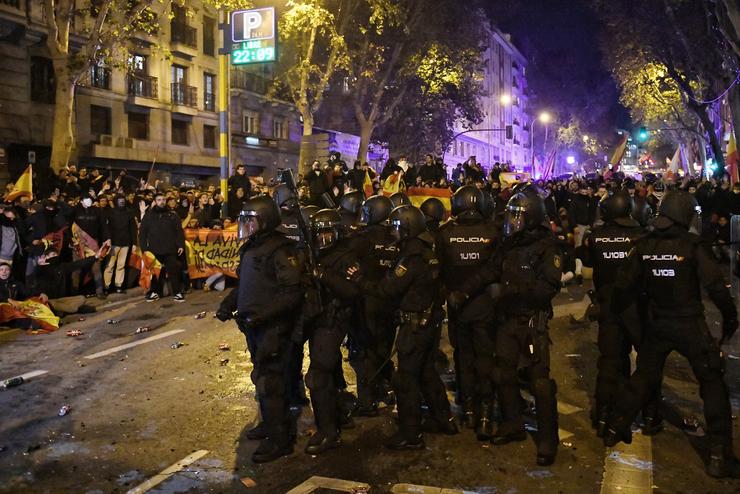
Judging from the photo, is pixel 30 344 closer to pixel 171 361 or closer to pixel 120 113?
pixel 171 361

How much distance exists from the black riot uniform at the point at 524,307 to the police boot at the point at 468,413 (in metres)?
0.38

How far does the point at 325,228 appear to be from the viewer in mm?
5852

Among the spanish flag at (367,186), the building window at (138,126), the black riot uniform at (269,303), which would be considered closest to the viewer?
the black riot uniform at (269,303)

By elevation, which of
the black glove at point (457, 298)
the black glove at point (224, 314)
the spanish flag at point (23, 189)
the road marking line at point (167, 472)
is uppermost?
the spanish flag at point (23, 189)

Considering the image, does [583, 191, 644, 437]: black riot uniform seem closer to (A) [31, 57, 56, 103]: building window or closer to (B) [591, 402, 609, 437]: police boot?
(B) [591, 402, 609, 437]: police boot

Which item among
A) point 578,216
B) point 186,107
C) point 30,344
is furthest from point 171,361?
point 186,107

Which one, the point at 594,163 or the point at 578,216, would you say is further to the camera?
the point at 594,163

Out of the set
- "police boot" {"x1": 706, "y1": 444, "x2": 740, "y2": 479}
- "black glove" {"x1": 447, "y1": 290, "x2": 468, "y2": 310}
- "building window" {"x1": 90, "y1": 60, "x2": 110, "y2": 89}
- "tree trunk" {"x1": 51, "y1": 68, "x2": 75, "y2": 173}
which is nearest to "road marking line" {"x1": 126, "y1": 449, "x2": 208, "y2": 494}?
"black glove" {"x1": 447, "y1": 290, "x2": 468, "y2": 310}

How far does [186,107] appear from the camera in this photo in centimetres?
3306

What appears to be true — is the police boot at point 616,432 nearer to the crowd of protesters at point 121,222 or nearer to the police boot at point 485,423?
the police boot at point 485,423

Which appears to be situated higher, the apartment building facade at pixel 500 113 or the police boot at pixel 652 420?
the apartment building facade at pixel 500 113

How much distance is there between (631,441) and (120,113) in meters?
28.7

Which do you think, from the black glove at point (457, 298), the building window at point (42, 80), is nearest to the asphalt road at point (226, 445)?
the black glove at point (457, 298)

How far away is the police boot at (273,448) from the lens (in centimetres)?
488
